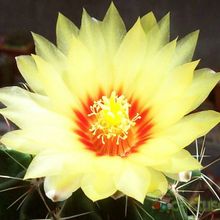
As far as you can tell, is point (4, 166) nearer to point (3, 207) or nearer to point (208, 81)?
point (3, 207)

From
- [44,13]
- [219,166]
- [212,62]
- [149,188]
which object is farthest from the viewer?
[44,13]

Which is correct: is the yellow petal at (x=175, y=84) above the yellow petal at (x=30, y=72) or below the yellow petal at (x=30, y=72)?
below

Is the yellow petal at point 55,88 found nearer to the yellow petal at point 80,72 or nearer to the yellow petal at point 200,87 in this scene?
the yellow petal at point 80,72

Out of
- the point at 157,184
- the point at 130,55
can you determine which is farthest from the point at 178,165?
the point at 130,55

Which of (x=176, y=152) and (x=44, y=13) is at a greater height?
(x=176, y=152)

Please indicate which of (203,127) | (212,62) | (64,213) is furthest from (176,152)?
(212,62)

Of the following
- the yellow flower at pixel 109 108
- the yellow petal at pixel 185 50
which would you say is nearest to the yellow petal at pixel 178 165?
the yellow flower at pixel 109 108

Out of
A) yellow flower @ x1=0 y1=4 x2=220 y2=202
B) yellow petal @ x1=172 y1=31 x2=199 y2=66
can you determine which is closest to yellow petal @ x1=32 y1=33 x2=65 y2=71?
yellow flower @ x1=0 y1=4 x2=220 y2=202

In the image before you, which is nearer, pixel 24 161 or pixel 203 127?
pixel 203 127
